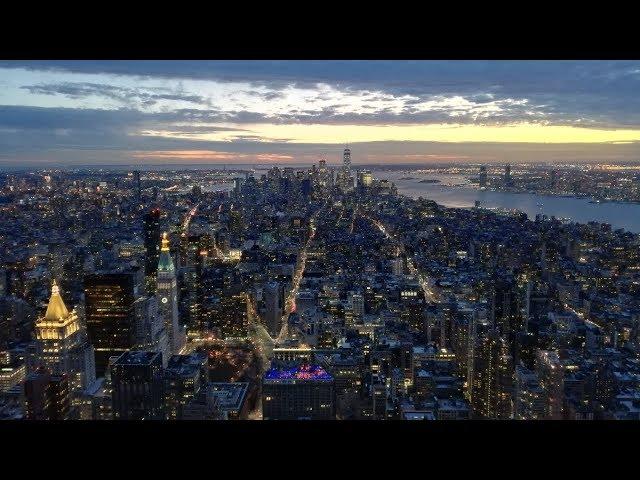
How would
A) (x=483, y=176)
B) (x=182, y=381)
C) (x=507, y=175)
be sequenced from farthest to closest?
(x=483, y=176) < (x=507, y=175) < (x=182, y=381)

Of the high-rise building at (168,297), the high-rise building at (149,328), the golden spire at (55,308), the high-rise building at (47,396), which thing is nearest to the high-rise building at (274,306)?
the high-rise building at (168,297)

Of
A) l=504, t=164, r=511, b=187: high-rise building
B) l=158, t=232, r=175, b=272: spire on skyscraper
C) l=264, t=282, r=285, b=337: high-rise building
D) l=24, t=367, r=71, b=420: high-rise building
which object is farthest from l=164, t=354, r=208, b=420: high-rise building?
l=504, t=164, r=511, b=187: high-rise building

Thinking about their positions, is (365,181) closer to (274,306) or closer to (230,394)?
(274,306)

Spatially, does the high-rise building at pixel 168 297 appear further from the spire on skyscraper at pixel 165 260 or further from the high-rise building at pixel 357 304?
→ the high-rise building at pixel 357 304

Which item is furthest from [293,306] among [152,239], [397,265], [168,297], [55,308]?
[55,308]

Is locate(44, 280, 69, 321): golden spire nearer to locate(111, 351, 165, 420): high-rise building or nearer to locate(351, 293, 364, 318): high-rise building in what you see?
locate(111, 351, 165, 420): high-rise building
